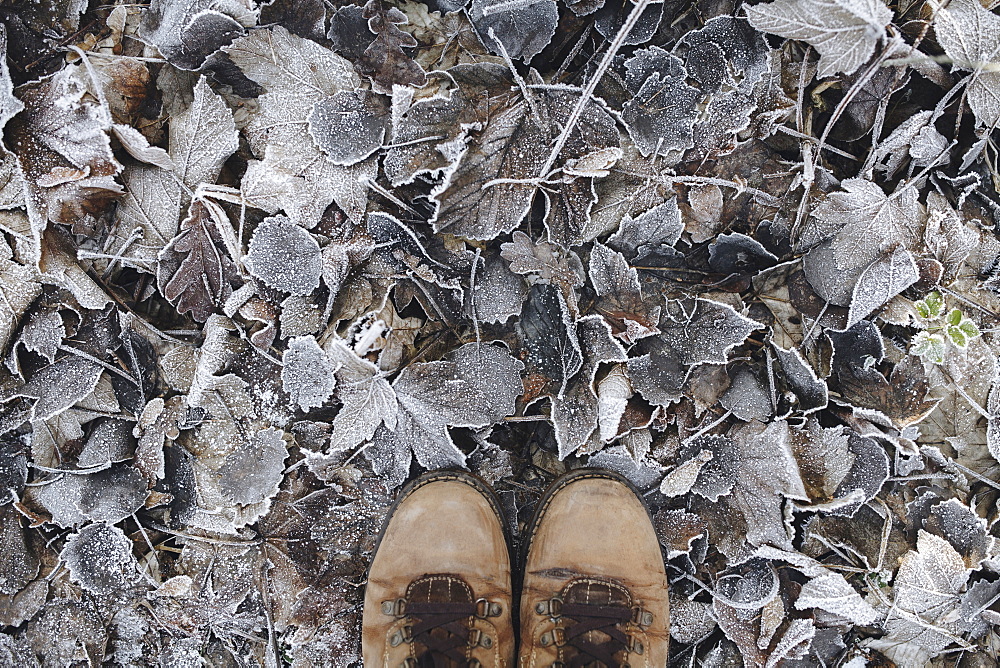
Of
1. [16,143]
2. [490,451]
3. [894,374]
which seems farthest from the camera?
[490,451]

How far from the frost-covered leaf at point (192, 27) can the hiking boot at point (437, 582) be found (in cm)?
121

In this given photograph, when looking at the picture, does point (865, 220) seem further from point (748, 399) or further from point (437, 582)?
point (437, 582)

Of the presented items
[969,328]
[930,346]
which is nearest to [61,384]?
[930,346]

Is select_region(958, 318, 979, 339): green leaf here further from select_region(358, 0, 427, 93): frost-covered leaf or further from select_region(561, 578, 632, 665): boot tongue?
select_region(358, 0, 427, 93): frost-covered leaf

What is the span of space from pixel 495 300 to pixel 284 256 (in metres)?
Answer: 0.53

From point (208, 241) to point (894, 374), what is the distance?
1.78 meters

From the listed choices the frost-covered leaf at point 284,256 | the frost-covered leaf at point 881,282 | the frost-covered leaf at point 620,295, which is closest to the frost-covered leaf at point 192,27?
the frost-covered leaf at point 284,256

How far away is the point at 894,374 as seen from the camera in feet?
5.14

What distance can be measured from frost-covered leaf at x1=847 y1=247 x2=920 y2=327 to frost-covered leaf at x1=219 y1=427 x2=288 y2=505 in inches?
58.9

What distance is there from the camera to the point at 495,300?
5.07 ft

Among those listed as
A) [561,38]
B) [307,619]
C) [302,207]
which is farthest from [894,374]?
[307,619]

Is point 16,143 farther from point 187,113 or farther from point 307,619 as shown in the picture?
point 307,619

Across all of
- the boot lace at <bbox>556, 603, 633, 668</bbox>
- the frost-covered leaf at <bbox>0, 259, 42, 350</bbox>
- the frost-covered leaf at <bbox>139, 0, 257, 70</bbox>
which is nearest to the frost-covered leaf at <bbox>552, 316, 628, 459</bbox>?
the boot lace at <bbox>556, 603, 633, 668</bbox>

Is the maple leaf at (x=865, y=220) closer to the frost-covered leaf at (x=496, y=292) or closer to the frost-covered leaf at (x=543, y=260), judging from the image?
the frost-covered leaf at (x=543, y=260)
